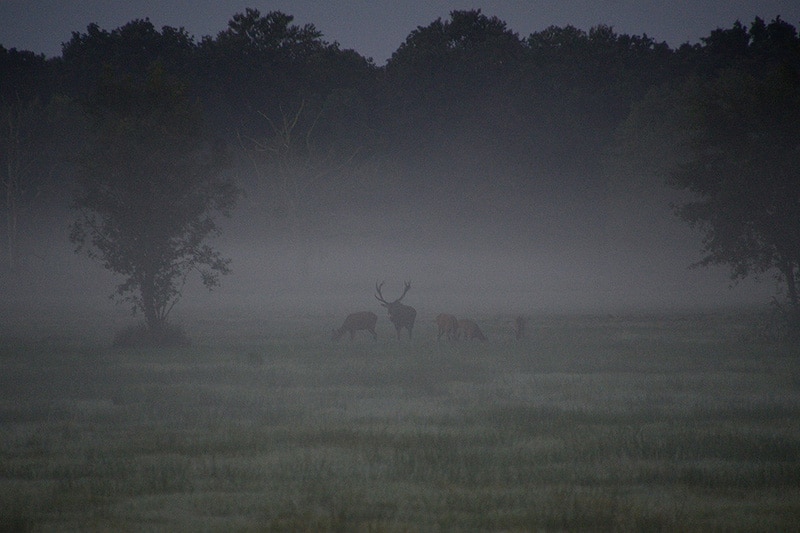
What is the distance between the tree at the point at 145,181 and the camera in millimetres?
28547

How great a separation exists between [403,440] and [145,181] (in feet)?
61.1

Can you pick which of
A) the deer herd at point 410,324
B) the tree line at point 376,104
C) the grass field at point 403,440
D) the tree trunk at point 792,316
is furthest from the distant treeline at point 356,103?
the grass field at point 403,440

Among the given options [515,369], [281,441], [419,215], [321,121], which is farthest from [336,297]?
[281,441]

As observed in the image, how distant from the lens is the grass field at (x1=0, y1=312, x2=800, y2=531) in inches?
339

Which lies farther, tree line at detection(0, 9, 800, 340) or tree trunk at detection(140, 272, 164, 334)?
tree line at detection(0, 9, 800, 340)

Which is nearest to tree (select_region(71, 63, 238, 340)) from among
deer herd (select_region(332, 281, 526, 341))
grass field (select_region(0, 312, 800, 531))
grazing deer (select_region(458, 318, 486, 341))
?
grass field (select_region(0, 312, 800, 531))

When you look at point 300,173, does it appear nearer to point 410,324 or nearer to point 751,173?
point 410,324

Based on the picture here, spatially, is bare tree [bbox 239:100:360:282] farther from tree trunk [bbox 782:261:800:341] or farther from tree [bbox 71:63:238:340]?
tree trunk [bbox 782:261:800:341]

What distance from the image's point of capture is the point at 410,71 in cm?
9175

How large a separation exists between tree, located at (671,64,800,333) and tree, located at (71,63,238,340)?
15502 mm

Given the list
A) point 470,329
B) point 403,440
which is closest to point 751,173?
point 470,329

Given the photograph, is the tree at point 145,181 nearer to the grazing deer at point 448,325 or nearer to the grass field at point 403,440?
the grass field at point 403,440

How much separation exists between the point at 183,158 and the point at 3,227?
5261cm

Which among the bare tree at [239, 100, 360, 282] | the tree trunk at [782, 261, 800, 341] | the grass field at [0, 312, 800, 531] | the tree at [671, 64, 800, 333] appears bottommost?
the grass field at [0, 312, 800, 531]
